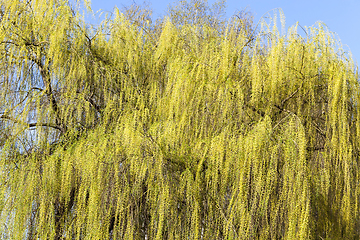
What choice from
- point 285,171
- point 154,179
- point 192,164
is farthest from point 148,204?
point 285,171

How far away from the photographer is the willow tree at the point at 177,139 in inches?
128

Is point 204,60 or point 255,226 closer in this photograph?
point 255,226

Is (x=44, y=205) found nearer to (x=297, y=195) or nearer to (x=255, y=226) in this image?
(x=255, y=226)

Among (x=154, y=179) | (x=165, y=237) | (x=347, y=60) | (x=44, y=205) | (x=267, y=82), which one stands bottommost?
(x=165, y=237)

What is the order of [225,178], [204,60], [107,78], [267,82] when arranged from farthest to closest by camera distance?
[107,78] → [204,60] → [267,82] → [225,178]

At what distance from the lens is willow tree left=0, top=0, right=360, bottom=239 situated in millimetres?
3254

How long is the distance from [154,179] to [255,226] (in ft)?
3.21

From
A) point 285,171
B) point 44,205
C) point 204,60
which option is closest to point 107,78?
point 204,60

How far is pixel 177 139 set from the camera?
380cm

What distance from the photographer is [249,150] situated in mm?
3209

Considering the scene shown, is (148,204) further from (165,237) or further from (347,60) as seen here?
(347,60)

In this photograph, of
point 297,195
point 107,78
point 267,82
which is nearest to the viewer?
point 297,195

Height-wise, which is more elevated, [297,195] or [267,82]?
[267,82]

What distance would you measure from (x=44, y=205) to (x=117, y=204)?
31.9 inches
